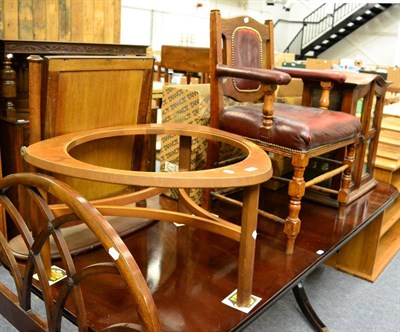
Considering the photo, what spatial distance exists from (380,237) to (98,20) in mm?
2267

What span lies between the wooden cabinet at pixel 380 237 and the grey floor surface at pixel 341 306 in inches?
2.1

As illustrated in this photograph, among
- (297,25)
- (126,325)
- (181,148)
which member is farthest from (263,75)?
(297,25)

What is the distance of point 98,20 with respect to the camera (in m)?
2.93


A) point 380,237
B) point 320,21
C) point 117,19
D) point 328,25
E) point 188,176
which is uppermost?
point 320,21

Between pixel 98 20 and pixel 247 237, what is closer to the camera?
pixel 247 237

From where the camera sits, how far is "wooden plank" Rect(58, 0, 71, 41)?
2684mm

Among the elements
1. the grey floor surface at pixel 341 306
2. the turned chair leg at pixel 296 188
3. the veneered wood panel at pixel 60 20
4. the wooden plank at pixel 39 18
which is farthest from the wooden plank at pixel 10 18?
the turned chair leg at pixel 296 188

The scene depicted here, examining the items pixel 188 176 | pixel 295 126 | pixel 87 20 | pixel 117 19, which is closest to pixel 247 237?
pixel 188 176

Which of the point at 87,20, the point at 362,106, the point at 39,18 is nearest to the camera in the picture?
the point at 362,106

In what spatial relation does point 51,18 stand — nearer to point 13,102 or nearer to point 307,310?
point 13,102

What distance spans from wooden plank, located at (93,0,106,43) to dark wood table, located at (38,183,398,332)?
5.68 ft

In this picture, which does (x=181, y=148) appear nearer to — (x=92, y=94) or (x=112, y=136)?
(x=112, y=136)

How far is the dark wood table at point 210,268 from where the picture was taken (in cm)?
108

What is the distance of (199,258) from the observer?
1.39 meters
